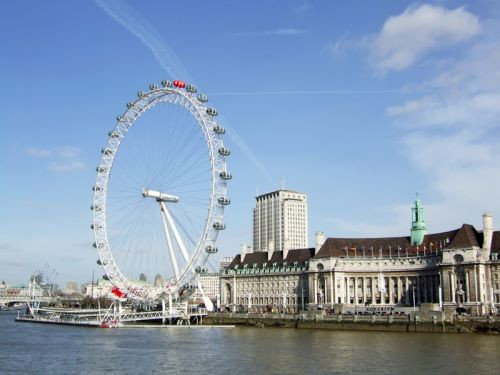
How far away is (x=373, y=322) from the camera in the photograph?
93000mm

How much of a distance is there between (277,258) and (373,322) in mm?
51462

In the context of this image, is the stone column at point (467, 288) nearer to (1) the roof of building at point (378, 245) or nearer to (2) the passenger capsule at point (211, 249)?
(1) the roof of building at point (378, 245)

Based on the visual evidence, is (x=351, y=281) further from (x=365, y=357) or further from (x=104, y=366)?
(x=104, y=366)

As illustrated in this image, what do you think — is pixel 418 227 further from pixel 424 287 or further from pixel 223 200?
pixel 223 200

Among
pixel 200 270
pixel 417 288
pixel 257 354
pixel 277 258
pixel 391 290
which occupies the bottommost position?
pixel 257 354

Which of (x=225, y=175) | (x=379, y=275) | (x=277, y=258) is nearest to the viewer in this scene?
(x=225, y=175)

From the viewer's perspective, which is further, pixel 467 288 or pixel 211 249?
pixel 467 288

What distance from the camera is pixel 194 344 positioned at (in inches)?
Result: 2817

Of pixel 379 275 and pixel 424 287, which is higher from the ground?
pixel 379 275

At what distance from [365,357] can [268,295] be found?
85.3m

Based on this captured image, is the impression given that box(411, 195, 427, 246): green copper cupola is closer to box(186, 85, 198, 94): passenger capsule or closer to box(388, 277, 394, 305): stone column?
box(388, 277, 394, 305): stone column

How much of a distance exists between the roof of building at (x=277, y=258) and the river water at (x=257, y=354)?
171 ft

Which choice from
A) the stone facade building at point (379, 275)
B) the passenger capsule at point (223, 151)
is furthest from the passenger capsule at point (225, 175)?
the stone facade building at point (379, 275)

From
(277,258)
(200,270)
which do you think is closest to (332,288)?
(277,258)
